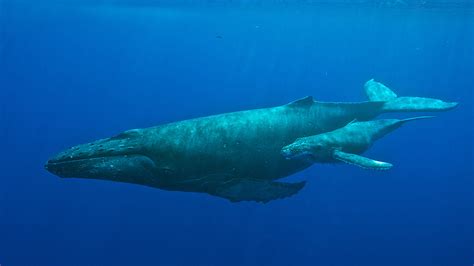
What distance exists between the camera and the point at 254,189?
8742mm

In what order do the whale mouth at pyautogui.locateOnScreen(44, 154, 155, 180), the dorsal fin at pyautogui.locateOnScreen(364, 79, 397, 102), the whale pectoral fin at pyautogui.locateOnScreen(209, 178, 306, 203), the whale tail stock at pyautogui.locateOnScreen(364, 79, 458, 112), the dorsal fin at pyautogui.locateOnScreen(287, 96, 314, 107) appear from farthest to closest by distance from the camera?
the dorsal fin at pyautogui.locateOnScreen(364, 79, 397, 102)
the whale tail stock at pyautogui.locateOnScreen(364, 79, 458, 112)
the dorsal fin at pyautogui.locateOnScreen(287, 96, 314, 107)
the whale pectoral fin at pyautogui.locateOnScreen(209, 178, 306, 203)
the whale mouth at pyautogui.locateOnScreen(44, 154, 155, 180)

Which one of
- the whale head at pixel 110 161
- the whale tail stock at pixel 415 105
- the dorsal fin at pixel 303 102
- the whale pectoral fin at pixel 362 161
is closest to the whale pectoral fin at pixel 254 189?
the whale pectoral fin at pixel 362 161

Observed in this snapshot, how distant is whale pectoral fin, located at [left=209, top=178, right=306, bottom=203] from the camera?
8672mm

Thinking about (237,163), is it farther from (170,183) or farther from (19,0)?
(19,0)

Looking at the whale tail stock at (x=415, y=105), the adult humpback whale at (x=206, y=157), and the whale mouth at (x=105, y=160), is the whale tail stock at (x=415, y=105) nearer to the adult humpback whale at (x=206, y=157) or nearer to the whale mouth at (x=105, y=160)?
the adult humpback whale at (x=206, y=157)

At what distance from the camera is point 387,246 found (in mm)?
22844

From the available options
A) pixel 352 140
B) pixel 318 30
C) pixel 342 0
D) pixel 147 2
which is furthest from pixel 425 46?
pixel 352 140

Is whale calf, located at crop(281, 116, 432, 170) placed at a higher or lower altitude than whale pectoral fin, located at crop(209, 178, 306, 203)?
higher

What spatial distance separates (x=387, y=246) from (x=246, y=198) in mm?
16808

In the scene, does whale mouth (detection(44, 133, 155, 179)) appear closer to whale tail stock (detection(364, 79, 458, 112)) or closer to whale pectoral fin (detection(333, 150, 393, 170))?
whale pectoral fin (detection(333, 150, 393, 170))

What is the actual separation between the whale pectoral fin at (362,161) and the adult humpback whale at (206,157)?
0.98m

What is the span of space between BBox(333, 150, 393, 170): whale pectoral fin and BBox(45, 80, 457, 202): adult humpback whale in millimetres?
985

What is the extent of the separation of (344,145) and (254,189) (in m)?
2.90

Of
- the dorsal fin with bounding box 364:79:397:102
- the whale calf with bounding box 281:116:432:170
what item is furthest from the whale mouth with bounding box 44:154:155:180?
the dorsal fin with bounding box 364:79:397:102
